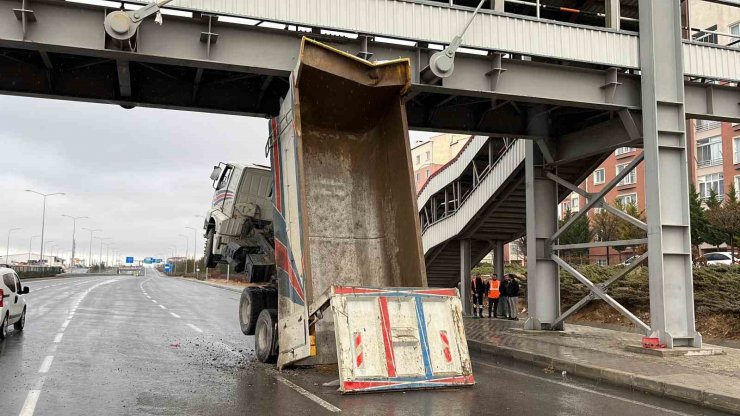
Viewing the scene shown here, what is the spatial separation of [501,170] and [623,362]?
827 centimetres

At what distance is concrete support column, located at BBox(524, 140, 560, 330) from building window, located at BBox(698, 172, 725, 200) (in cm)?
3658

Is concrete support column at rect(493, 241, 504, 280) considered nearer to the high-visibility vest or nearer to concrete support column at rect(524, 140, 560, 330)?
the high-visibility vest

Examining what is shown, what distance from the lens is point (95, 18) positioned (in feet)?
33.8

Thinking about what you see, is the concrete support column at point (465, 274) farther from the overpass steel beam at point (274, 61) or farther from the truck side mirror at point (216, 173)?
the truck side mirror at point (216, 173)

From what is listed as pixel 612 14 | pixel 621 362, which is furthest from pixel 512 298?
pixel 612 14

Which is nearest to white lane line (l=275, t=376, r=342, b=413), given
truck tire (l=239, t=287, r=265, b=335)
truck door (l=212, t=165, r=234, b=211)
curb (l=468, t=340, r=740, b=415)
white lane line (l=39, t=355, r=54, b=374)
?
truck tire (l=239, t=287, r=265, b=335)

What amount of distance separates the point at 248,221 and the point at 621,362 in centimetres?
825

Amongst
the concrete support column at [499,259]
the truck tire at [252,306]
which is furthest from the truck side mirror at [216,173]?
the concrete support column at [499,259]

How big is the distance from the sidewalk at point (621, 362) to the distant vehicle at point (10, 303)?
1019 cm

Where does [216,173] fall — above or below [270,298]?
above

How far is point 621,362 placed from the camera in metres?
10.8

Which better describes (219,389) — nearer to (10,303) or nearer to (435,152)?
(10,303)

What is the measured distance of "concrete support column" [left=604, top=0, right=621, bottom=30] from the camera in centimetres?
1345

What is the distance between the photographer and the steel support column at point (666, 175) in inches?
490
